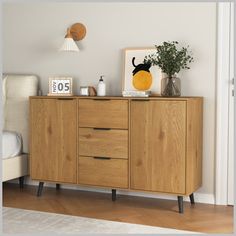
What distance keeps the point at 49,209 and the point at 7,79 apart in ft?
5.18

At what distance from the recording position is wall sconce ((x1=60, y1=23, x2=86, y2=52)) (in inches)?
194

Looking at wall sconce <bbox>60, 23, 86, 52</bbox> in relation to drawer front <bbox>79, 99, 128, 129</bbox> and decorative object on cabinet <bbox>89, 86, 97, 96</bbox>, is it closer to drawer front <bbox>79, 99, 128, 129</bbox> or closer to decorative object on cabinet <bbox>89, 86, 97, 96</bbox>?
decorative object on cabinet <bbox>89, 86, 97, 96</bbox>

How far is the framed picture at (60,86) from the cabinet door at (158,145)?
823mm

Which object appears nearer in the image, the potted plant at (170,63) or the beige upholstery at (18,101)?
the potted plant at (170,63)

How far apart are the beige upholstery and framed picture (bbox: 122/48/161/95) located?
0.99 m

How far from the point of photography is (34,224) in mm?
3846

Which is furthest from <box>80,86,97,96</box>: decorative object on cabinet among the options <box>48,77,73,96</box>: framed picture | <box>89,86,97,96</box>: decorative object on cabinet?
<box>48,77,73,96</box>: framed picture

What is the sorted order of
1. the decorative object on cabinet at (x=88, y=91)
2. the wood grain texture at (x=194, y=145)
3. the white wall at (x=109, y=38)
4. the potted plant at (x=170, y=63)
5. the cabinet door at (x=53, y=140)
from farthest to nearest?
the decorative object on cabinet at (x=88, y=91) < the cabinet door at (x=53, y=140) < the white wall at (x=109, y=38) < the potted plant at (x=170, y=63) < the wood grain texture at (x=194, y=145)

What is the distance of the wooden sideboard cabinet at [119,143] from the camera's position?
14.0 feet

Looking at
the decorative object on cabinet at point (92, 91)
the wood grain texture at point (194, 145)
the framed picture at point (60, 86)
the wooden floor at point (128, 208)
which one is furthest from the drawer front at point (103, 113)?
the wooden floor at point (128, 208)

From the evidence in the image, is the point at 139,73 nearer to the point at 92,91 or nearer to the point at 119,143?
the point at 92,91

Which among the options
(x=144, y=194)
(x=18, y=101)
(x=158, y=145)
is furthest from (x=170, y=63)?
(x=18, y=101)

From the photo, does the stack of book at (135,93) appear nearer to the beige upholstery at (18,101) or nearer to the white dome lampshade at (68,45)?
the white dome lampshade at (68,45)

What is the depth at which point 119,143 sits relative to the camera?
177 inches
